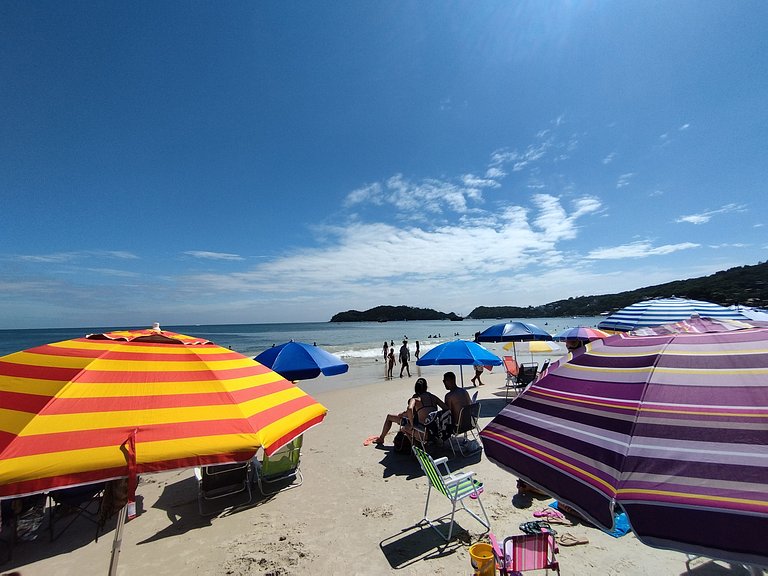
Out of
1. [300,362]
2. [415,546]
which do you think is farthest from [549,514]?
[300,362]

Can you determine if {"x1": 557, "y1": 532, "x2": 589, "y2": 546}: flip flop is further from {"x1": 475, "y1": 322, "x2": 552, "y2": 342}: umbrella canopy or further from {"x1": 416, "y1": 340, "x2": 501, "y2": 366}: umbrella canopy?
{"x1": 475, "y1": 322, "x2": 552, "y2": 342}: umbrella canopy

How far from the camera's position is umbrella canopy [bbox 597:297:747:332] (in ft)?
17.5

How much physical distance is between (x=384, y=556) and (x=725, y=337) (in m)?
3.90

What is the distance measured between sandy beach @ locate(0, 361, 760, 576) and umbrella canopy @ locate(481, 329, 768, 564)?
2.64 m

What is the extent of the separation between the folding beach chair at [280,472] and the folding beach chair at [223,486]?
0.27 m

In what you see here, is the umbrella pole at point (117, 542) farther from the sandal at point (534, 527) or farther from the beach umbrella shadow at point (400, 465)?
the beach umbrella shadow at point (400, 465)

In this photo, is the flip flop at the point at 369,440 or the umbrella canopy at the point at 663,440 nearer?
the umbrella canopy at the point at 663,440

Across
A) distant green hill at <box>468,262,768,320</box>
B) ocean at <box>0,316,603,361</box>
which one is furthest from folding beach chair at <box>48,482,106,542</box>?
distant green hill at <box>468,262,768,320</box>

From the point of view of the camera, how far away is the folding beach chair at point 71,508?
174 inches

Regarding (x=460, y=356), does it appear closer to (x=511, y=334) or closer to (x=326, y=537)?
(x=511, y=334)

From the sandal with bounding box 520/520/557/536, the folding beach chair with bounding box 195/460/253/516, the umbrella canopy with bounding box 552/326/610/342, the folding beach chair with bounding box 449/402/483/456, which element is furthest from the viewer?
the umbrella canopy with bounding box 552/326/610/342

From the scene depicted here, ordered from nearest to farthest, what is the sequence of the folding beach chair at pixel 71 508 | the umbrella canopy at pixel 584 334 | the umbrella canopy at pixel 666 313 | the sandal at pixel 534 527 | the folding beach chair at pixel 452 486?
1. the sandal at pixel 534 527
2. the folding beach chair at pixel 452 486
3. the folding beach chair at pixel 71 508
4. the umbrella canopy at pixel 666 313
5. the umbrella canopy at pixel 584 334

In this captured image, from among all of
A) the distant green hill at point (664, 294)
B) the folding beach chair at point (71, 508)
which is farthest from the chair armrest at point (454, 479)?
the distant green hill at point (664, 294)

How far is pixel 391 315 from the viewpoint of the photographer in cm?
16450
